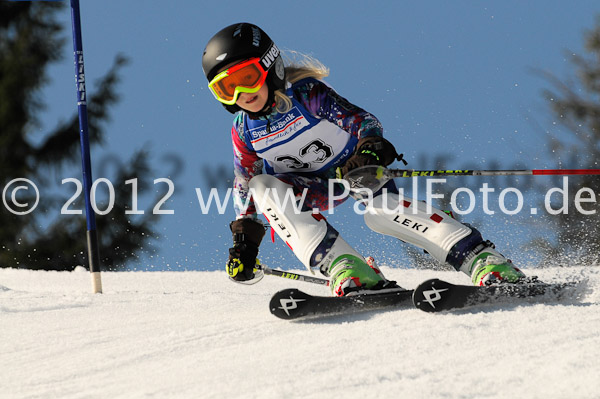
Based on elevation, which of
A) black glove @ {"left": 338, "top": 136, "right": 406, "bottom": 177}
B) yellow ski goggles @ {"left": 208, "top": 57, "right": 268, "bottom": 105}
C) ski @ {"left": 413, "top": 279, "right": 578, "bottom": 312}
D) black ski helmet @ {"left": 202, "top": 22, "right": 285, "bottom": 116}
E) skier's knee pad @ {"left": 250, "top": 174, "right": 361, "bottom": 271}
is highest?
black ski helmet @ {"left": 202, "top": 22, "right": 285, "bottom": 116}

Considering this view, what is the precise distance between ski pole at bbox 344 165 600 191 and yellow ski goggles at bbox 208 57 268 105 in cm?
71

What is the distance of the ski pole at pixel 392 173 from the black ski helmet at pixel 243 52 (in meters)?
0.66

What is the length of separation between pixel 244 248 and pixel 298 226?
0.55 m

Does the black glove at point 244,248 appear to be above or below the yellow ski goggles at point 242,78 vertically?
below

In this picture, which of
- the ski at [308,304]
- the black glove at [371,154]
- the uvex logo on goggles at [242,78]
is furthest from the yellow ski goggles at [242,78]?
the ski at [308,304]

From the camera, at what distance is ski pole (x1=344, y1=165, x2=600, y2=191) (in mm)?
3225

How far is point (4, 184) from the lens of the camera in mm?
13453

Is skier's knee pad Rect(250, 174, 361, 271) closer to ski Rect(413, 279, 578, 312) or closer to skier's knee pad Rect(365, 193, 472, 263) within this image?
skier's knee pad Rect(365, 193, 472, 263)

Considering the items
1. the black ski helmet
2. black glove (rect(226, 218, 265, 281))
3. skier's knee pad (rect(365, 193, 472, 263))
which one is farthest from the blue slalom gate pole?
skier's knee pad (rect(365, 193, 472, 263))

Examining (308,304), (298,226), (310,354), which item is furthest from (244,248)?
(310,354)

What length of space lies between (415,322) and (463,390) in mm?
796

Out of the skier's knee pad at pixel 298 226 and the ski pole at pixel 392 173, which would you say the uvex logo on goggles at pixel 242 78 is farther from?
the ski pole at pixel 392 173

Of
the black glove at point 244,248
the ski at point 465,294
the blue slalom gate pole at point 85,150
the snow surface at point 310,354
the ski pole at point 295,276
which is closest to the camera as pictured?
the snow surface at point 310,354

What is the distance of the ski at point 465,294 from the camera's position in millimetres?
2865
